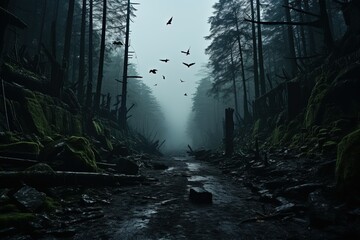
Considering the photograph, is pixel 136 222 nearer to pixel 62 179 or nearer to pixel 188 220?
pixel 188 220

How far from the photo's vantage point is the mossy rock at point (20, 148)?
6828 mm

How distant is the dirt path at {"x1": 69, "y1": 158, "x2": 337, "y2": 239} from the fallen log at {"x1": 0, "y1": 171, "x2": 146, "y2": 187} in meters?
0.75

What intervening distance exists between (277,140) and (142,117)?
178 feet

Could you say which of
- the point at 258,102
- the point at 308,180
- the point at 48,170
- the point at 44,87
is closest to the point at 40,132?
the point at 44,87

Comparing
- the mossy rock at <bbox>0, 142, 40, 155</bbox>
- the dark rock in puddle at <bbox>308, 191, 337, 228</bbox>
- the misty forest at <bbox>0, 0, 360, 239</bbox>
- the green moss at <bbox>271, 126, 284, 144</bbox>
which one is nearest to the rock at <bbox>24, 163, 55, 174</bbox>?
the misty forest at <bbox>0, 0, 360, 239</bbox>

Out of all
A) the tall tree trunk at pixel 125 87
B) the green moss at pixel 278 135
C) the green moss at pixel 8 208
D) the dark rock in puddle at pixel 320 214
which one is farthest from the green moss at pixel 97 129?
the dark rock in puddle at pixel 320 214

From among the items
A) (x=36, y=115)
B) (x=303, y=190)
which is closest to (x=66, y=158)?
(x=36, y=115)

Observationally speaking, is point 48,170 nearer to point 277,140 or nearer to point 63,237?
point 63,237

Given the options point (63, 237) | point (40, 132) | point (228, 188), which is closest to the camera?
point (63, 237)

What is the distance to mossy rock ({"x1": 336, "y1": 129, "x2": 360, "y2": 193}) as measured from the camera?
428cm

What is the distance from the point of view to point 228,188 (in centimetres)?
761

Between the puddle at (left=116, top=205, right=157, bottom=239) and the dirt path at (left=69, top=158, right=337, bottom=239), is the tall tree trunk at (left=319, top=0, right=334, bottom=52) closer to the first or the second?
the dirt path at (left=69, top=158, right=337, bottom=239)

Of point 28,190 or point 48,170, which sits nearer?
point 28,190

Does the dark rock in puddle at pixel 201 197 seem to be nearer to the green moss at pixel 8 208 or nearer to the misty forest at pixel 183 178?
the misty forest at pixel 183 178
